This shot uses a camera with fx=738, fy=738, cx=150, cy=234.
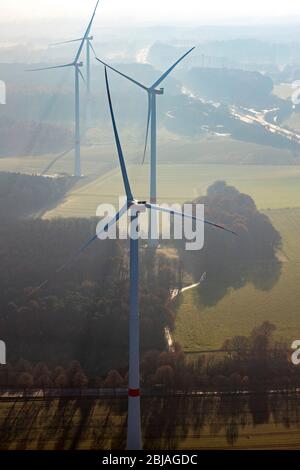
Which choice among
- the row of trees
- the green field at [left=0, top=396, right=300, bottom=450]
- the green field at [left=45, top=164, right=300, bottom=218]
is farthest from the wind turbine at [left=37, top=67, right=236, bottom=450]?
the row of trees

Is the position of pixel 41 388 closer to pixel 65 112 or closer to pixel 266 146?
pixel 266 146

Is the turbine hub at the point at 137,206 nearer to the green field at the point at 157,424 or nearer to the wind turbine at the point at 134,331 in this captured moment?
the wind turbine at the point at 134,331

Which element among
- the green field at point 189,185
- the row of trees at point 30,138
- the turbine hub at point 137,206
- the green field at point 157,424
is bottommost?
the green field at point 157,424

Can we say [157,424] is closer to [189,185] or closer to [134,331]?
[134,331]

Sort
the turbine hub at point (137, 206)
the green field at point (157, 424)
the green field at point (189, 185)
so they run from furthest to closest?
1. the green field at point (189, 185)
2. the green field at point (157, 424)
3. the turbine hub at point (137, 206)

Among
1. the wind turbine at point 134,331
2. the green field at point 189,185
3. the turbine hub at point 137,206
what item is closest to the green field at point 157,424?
the wind turbine at point 134,331

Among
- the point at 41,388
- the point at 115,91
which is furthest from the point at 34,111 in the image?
the point at 41,388

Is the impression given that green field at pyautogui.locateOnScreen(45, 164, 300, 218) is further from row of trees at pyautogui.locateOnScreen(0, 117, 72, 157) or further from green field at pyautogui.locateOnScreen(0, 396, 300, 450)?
green field at pyautogui.locateOnScreen(0, 396, 300, 450)
